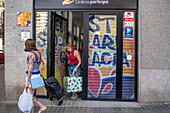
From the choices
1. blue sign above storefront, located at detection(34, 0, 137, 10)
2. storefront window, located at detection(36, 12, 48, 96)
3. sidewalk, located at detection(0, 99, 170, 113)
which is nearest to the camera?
sidewalk, located at detection(0, 99, 170, 113)

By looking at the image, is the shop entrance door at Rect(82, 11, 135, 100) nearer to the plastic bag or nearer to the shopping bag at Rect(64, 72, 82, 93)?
the shopping bag at Rect(64, 72, 82, 93)

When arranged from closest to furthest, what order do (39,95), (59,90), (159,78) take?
(59,90)
(159,78)
(39,95)

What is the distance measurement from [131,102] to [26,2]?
436 centimetres

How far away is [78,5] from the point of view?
5645 mm

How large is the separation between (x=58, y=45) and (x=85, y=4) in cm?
185

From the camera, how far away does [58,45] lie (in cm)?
671

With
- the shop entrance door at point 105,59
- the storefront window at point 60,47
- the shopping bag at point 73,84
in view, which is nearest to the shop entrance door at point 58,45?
the storefront window at point 60,47

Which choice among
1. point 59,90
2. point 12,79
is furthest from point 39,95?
point 59,90

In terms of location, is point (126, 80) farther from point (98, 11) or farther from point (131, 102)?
point (98, 11)

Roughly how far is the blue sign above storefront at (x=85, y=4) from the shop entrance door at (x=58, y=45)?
45 cm

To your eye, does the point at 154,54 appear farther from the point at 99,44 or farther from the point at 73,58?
the point at 73,58

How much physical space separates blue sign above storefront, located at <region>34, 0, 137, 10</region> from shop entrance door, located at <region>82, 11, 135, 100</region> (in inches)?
7.4

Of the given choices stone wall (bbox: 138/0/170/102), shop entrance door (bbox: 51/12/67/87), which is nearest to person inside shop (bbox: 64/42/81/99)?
shop entrance door (bbox: 51/12/67/87)

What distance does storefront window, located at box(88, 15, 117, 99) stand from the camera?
5.68 meters
